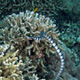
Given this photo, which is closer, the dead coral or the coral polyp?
the dead coral

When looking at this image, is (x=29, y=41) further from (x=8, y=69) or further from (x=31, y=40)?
(x=8, y=69)

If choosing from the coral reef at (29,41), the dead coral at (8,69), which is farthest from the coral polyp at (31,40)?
the dead coral at (8,69)

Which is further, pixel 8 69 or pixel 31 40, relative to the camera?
pixel 31 40

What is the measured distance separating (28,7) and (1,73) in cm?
446

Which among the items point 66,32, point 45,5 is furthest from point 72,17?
point 45,5

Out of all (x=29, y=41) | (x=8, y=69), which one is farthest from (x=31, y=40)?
(x=8, y=69)

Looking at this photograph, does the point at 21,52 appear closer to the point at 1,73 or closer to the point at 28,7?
the point at 1,73

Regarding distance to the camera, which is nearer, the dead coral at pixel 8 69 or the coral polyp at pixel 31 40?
the dead coral at pixel 8 69

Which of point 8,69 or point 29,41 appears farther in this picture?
point 29,41

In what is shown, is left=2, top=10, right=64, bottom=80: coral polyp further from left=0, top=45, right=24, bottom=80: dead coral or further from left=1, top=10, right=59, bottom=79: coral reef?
left=0, top=45, right=24, bottom=80: dead coral

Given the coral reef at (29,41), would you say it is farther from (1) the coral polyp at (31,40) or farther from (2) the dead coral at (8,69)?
(2) the dead coral at (8,69)

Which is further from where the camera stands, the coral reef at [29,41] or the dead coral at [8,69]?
the coral reef at [29,41]

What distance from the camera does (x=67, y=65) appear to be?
4871mm

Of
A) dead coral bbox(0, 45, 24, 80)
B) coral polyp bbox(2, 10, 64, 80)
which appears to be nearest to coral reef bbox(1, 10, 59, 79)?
coral polyp bbox(2, 10, 64, 80)
